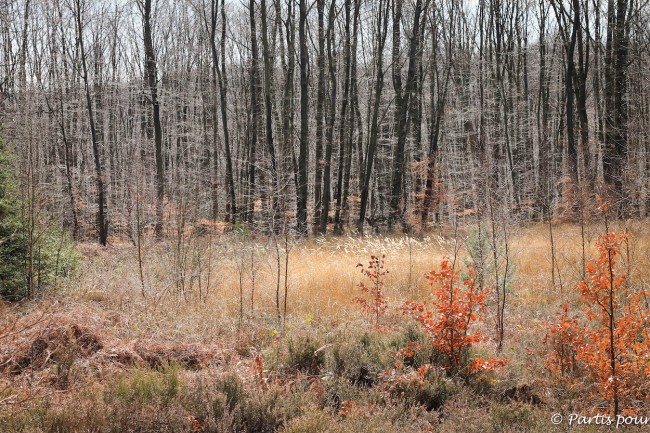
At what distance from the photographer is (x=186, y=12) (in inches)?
1073

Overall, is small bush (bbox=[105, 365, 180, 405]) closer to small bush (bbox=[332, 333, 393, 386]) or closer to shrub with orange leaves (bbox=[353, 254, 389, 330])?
small bush (bbox=[332, 333, 393, 386])

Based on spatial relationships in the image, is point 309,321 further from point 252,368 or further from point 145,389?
point 145,389

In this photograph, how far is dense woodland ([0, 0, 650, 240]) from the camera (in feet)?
36.4

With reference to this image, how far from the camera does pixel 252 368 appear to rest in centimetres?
460

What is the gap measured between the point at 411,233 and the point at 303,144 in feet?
17.2

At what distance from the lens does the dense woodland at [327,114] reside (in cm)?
1111

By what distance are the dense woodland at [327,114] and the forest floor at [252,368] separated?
5.80 ft

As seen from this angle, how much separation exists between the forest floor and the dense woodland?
1.77 meters

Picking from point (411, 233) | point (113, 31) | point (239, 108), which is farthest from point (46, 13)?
point (411, 233)

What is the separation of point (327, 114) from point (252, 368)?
68.7 ft

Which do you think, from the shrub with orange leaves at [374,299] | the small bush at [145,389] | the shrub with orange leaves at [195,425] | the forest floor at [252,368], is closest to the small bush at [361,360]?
the forest floor at [252,368]

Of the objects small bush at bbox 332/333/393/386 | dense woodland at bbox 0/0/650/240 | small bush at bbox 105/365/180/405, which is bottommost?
small bush at bbox 332/333/393/386

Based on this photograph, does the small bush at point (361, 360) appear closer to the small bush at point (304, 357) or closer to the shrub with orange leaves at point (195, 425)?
the small bush at point (304, 357)

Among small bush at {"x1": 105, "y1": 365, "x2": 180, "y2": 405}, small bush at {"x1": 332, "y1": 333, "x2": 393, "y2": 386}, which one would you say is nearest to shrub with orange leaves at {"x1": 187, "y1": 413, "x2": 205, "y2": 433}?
small bush at {"x1": 105, "y1": 365, "x2": 180, "y2": 405}
